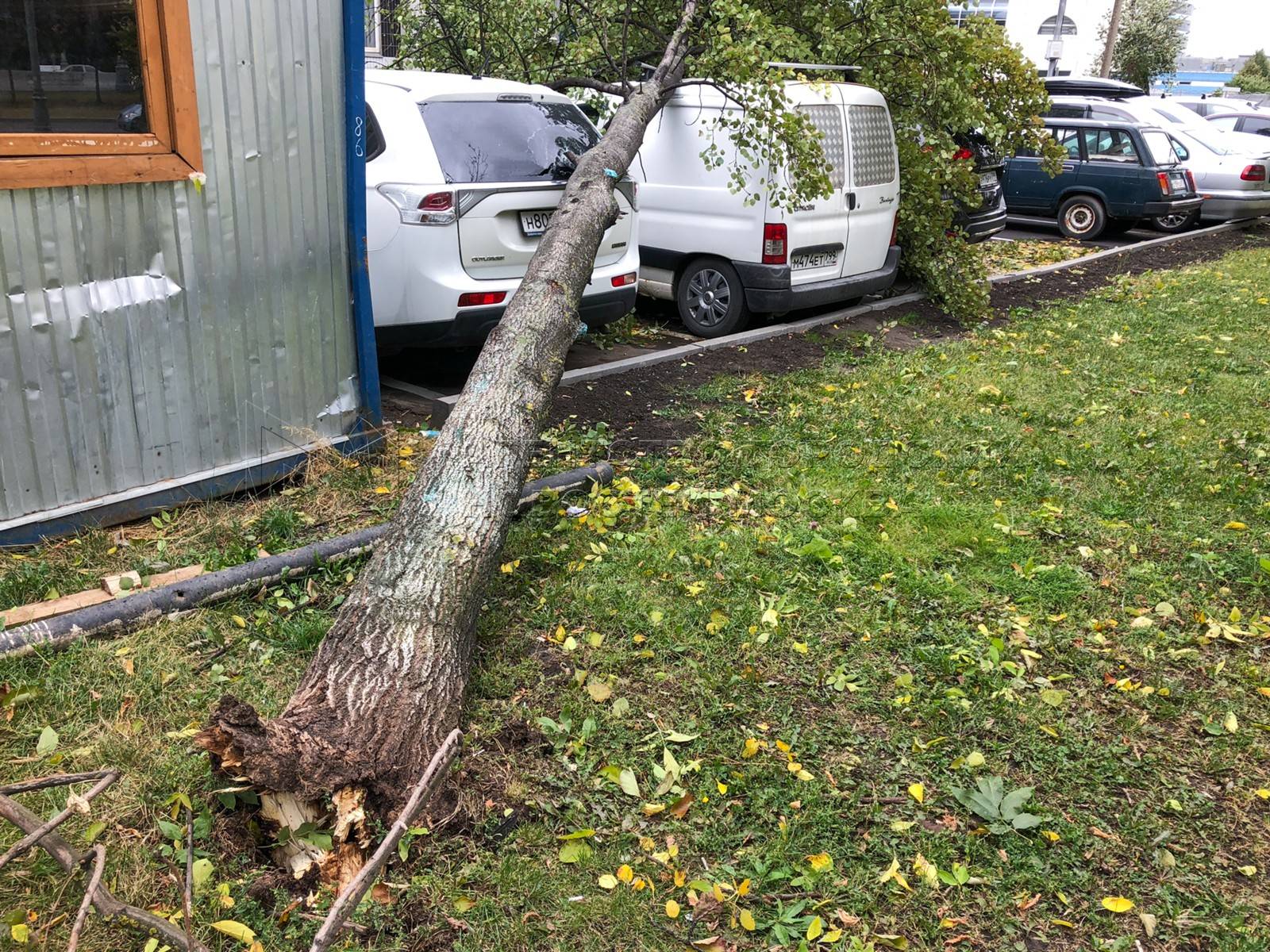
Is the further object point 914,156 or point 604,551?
point 914,156

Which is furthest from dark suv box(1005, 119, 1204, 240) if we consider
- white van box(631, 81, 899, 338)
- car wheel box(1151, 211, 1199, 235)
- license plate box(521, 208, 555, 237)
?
license plate box(521, 208, 555, 237)

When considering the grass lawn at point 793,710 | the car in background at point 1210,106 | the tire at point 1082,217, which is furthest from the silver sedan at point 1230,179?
the grass lawn at point 793,710

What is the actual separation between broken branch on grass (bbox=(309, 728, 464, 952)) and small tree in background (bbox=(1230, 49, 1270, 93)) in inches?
2552

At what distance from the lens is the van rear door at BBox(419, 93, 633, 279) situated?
634 centimetres

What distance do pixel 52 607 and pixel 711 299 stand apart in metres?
5.92

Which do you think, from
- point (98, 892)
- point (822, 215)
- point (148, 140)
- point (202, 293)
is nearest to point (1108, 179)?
point (822, 215)

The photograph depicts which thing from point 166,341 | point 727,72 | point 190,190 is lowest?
point 166,341

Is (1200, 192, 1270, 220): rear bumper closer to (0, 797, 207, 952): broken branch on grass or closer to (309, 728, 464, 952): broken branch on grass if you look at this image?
(309, 728, 464, 952): broken branch on grass

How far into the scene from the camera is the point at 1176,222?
15469mm

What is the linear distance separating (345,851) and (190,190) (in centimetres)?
321

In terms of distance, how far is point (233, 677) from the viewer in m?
3.70

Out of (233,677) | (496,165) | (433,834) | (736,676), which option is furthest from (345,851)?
(496,165)

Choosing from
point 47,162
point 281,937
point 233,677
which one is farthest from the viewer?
point 47,162

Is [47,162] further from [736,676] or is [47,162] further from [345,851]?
[736,676]
